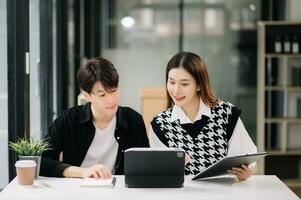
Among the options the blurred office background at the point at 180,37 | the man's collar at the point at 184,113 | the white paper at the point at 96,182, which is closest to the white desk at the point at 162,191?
the white paper at the point at 96,182

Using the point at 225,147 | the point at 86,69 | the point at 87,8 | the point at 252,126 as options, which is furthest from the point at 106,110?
the point at 252,126

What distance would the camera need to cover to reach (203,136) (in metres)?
2.43

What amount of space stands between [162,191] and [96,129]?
56 cm

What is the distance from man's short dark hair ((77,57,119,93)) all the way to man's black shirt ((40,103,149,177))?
0.18 m

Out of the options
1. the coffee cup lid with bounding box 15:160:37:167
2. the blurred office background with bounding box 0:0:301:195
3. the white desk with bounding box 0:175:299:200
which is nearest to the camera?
the white desk with bounding box 0:175:299:200

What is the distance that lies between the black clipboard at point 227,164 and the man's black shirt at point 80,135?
43cm

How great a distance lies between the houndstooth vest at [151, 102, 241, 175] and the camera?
243 centimetres

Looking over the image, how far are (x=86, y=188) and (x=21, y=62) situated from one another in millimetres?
830

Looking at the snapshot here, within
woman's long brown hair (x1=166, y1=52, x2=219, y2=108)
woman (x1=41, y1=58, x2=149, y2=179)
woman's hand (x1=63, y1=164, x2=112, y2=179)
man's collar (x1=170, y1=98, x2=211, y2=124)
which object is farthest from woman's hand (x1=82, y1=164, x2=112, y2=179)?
woman's long brown hair (x1=166, y1=52, x2=219, y2=108)

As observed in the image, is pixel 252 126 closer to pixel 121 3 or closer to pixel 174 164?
pixel 121 3

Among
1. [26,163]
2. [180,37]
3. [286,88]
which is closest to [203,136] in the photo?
[26,163]

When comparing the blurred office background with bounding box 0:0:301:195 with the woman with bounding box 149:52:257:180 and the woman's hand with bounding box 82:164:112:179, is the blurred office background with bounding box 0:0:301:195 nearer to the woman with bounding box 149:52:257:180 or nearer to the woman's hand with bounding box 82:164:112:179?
the woman with bounding box 149:52:257:180

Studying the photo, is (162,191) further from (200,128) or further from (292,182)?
(292,182)

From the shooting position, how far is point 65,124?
2.42 metres
